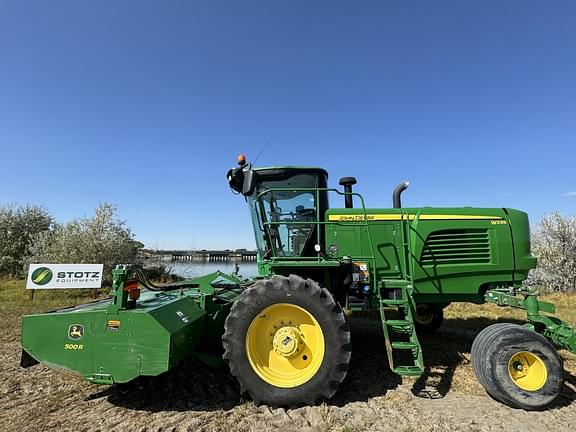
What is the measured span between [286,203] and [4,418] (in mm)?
4033

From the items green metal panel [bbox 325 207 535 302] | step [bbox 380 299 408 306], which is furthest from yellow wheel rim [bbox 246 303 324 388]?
green metal panel [bbox 325 207 535 302]

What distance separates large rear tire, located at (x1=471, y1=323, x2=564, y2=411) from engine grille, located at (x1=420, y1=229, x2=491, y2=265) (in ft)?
3.79

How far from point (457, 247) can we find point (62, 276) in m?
11.6

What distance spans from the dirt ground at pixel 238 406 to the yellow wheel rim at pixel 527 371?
0.97 ft

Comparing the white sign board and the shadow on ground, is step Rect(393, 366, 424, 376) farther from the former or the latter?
the white sign board

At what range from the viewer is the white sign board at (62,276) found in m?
11.2

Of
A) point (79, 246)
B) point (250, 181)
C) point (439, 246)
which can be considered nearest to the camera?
point (250, 181)

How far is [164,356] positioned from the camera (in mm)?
3688

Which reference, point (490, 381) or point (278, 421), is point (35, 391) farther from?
point (490, 381)

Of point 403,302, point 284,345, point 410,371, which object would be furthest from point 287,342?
point 403,302

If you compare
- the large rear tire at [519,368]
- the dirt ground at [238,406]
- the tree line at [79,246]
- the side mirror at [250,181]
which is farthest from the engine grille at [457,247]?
the tree line at [79,246]

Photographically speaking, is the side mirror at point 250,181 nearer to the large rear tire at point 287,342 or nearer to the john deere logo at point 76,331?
the large rear tire at point 287,342

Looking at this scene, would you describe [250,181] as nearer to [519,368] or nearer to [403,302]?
[403,302]

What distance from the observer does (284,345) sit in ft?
13.6
